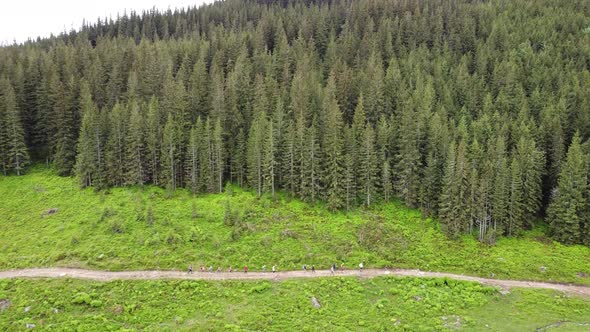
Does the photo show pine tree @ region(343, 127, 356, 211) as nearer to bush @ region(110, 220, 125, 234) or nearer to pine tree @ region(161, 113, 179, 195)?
pine tree @ region(161, 113, 179, 195)

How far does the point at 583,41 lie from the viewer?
412 ft

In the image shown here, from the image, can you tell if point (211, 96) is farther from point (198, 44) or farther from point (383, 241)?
point (383, 241)

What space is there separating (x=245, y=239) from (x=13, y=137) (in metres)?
64.0

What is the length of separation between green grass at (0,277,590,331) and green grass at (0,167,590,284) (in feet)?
18.3

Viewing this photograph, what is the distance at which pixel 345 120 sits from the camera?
105812 millimetres

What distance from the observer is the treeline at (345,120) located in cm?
8119

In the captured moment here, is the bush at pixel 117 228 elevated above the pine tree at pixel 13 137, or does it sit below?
below

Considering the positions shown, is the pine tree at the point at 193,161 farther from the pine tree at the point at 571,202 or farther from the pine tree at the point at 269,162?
the pine tree at the point at 571,202

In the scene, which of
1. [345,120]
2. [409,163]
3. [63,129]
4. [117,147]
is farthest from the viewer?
[345,120]

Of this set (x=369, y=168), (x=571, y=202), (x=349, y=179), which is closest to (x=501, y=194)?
(x=571, y=202)

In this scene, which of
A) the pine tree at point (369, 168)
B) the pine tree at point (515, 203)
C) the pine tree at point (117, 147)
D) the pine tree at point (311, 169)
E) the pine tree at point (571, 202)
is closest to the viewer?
the pine tree at point (571, 202)

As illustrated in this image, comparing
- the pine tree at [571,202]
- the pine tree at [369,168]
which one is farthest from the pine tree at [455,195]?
the pine tree at [571,202]

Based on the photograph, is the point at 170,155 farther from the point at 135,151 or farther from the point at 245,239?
the point at 245,239

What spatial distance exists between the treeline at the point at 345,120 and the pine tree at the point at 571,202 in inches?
10.8
